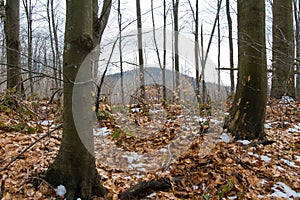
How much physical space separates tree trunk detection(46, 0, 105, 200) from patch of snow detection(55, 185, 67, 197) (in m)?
0.03

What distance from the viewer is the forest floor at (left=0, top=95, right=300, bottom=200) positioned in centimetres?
261

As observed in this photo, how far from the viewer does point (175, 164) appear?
3174 millimetres

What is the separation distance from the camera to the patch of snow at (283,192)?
2.69m

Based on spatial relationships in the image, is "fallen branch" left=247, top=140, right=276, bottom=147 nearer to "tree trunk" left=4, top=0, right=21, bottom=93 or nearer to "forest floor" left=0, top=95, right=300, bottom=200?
"forest floor" left=0, top=95, right=300, bottom=200

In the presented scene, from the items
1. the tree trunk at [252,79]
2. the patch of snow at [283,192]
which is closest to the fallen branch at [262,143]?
the tree trunk at [252,79]

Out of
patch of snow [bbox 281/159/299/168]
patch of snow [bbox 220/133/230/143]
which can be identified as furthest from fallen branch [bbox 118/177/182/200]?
patch of snow [bbox 281/159/299/168]

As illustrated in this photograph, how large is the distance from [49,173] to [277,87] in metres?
6.28

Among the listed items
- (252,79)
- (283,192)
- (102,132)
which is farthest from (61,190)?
(252,79)

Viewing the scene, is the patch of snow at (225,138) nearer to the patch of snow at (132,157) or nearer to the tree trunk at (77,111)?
the patch of snow at (132,157)

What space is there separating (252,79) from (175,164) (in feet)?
5.99

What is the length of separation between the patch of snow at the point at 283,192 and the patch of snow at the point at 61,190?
6.75 feet

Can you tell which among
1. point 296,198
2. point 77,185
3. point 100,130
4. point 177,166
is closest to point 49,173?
point 77,185

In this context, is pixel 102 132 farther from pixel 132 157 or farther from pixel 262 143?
pixel 262 143

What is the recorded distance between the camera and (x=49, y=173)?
2414 mm
